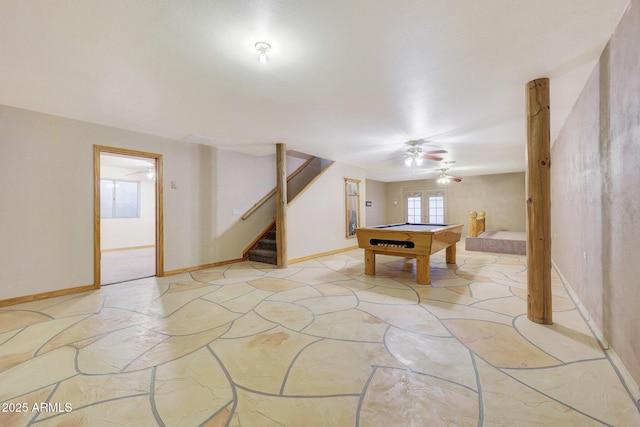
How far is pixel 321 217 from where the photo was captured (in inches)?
266

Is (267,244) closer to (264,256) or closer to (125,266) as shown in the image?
(264,256)

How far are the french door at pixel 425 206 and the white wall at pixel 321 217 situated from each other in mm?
4529

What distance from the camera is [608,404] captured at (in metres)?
1.54

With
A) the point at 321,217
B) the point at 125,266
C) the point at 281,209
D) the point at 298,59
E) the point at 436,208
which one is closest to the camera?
the point at 298,59

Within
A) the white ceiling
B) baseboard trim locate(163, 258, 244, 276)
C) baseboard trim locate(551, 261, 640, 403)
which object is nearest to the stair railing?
baseboard trim locate(163, 258, 244, 276)

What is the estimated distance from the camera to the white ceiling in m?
1.78

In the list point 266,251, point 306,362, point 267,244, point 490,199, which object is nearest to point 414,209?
point 490,199

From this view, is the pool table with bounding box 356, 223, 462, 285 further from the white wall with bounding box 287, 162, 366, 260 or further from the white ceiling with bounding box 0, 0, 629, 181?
the white wall with bounding box 287, 162, 366, 260

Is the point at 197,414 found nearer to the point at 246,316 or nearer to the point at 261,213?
the point at 246,316

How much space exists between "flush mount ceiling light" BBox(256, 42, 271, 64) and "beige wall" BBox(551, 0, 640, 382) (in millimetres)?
2397

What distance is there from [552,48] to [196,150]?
209 inches

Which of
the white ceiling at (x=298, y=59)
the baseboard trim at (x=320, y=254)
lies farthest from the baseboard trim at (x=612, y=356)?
the baseboard trim at (x=320, y=254)

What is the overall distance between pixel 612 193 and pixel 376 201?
953cm

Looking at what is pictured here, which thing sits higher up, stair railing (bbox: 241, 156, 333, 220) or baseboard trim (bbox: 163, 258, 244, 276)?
stair railing (bbox: 241, 156, 333, 220)
